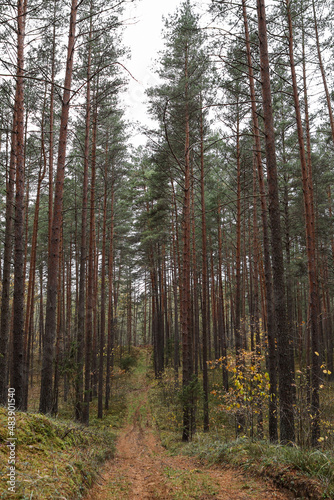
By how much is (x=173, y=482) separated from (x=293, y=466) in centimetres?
194

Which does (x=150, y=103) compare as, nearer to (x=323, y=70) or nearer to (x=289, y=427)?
(x=323, y=70)

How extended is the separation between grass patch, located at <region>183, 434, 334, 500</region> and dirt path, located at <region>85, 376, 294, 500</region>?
6.3 inches

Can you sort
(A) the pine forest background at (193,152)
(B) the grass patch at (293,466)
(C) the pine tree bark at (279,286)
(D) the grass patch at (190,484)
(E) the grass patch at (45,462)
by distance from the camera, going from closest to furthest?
(E) the grass patch at (45,462) < (B) the grass patch at (293,466) < (D) the grass patch at (190,484) < (C) the pine tree bark at (279,286) < (A) the pine forest background at (193,152)

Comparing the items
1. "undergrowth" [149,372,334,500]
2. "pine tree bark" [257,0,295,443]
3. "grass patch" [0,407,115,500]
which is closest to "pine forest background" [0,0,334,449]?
"pine tree bark" [257,0,295,443]

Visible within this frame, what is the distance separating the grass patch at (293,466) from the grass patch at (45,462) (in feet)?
8.09

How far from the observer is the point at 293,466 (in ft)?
12.1

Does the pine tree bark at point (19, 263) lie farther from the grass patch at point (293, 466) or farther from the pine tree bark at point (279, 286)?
the pine tree bark at point (279, 286)

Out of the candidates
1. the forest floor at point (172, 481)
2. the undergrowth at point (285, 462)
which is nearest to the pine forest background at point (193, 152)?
the undergrowth at point (285, 462)

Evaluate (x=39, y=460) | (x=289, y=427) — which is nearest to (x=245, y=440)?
(x=289, y=427)

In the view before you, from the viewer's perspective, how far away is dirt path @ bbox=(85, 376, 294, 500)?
12.1 ft

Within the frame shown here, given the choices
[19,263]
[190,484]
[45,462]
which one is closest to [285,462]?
[190,484]

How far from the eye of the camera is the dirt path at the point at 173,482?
3682 millimetres

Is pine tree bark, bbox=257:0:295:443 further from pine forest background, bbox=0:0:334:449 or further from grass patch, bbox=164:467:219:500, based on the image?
grass patch, bbox=164:467:219:500

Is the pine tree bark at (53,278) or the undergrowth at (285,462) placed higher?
the pine tree bark at (53,278)
